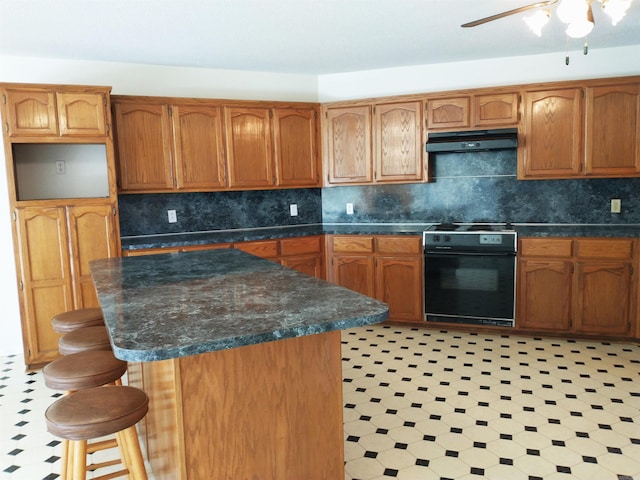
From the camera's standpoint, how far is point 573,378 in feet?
11.6

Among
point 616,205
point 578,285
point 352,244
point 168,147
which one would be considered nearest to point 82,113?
point 168,147

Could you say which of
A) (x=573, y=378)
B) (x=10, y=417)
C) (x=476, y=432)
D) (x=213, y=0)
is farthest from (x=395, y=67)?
(x=10, y=417)

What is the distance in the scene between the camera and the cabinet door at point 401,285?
15.5ft

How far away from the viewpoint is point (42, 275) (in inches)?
159

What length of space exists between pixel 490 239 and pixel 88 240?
10.8ft

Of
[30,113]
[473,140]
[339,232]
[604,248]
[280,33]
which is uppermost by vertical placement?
[280,33]

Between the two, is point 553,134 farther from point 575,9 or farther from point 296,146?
point 575,9

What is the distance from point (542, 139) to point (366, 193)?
1.76 metres

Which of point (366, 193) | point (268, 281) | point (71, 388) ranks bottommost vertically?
point (71, 388)

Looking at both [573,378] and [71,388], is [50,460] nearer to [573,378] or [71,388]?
[71,388]

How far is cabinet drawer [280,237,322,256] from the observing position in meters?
4.87

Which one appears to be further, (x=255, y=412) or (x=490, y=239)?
(x=490, y=239)

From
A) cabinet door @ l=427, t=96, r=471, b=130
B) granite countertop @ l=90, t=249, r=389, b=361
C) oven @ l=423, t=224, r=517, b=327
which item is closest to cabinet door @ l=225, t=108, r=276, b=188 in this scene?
cabinet door @ l=427, t=96, r=471, b=130

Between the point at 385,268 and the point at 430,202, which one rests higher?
the point at 430,202
